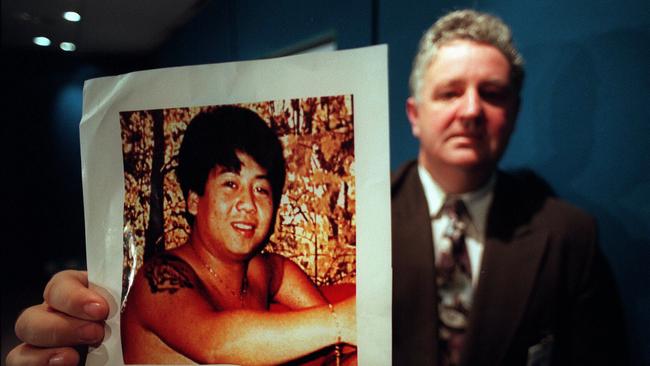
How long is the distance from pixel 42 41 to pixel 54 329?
0.33 m

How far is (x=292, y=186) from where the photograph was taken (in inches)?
15.2

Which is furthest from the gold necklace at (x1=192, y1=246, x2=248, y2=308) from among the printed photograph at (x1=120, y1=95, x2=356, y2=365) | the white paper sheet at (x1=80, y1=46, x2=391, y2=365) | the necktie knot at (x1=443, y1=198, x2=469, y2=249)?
the necktie knot at (x1=443, y1=198, x2=469, y2=249)

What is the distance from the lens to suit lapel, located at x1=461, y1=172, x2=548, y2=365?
369 millimetres

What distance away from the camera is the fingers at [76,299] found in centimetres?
41

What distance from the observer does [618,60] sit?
360mm

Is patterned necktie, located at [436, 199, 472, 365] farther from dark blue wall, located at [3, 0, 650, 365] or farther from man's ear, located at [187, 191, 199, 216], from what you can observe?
man's ear, located at [187, 191, 199, 216]

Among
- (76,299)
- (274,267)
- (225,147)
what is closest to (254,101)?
(225,147)

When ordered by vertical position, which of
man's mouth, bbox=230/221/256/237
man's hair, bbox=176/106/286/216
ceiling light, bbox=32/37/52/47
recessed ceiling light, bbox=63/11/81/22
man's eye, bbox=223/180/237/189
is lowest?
man's mouth, bbox=230/221/256/237

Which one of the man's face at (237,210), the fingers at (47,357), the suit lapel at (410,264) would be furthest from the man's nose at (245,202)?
the fingers at (47,357)

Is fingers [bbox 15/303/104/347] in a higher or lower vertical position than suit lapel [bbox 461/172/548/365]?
lower

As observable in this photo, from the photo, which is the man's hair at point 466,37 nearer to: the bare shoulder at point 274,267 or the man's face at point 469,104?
the man's face at point 469,104

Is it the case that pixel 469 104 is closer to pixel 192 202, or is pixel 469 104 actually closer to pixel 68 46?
pixel 192 202

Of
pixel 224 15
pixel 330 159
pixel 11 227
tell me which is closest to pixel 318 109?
pixel 330 159

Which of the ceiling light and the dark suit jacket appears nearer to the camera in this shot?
the dark suit jacket
